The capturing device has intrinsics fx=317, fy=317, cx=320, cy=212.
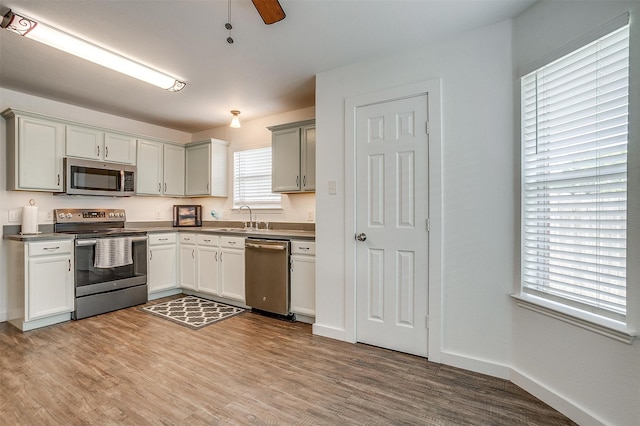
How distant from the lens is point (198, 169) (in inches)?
193

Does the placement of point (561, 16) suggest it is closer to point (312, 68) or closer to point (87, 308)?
point (312, 68)

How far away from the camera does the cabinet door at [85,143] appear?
12.2 ft

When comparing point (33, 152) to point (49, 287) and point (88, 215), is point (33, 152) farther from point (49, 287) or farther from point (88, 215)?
point (49, 287)

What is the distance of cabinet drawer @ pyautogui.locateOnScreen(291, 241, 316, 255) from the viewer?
3.35m

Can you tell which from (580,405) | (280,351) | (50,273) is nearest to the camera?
(580,405)

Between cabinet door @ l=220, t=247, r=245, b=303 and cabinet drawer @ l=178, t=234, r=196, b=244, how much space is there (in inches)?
23.2

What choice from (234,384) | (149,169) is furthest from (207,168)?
(234,384)

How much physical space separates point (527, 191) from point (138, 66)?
3314 millimetres

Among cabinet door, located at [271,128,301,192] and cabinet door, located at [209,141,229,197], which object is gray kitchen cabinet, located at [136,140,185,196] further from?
cabinet door, located at [271,128,301,192]

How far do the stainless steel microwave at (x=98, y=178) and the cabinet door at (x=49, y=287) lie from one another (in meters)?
0.86

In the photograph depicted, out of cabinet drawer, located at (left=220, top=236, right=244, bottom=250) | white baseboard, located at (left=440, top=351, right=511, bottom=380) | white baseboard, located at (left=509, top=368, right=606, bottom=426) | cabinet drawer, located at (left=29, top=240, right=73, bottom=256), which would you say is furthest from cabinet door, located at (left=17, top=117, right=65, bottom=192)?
white baseboard, located at (left=509, top=368, right=606, bottom=426)

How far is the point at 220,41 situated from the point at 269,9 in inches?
31.7

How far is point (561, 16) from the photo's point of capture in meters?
1.91

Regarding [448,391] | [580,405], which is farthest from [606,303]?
[448,391]
